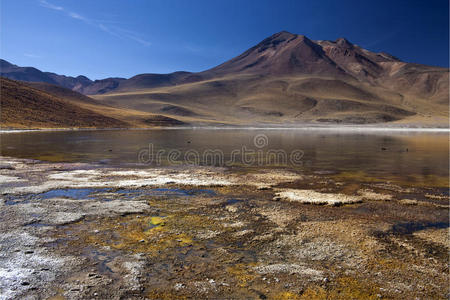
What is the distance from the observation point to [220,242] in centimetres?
694

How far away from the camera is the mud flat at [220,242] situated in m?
5.15

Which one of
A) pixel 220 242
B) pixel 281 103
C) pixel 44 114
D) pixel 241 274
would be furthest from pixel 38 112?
pixel 281 103

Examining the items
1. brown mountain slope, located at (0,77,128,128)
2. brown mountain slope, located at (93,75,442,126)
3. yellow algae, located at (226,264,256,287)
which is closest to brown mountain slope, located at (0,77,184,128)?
brown mountain slope, located at (0,77,128,128)

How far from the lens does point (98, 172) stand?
15727mm

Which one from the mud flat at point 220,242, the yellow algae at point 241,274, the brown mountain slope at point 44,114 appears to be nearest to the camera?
the mud flat at point 220,242

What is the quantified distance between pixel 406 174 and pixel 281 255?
13.3m

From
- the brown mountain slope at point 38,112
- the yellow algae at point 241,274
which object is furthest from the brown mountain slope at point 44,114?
the yellow algae at point 241,274

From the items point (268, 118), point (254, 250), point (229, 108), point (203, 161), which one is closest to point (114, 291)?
point (254, 250)

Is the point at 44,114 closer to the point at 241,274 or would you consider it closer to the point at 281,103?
the point at 241,274

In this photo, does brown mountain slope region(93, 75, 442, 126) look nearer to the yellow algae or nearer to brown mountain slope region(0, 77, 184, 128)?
brown mountain slope region(0, 77, 184, 128)

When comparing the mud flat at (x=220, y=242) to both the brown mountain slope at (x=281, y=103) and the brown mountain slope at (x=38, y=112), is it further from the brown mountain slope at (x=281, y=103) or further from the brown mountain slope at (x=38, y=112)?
the brown mountain slope at (x=281, y=103)

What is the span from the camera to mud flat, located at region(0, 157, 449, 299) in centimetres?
515

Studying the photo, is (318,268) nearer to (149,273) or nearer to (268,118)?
(149,273)

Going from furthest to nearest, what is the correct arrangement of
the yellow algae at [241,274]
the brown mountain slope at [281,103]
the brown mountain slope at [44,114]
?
the brown mountain slope at [281,103] → the brown mountain slope at [44,114] → the yellow algae at [241,274]
